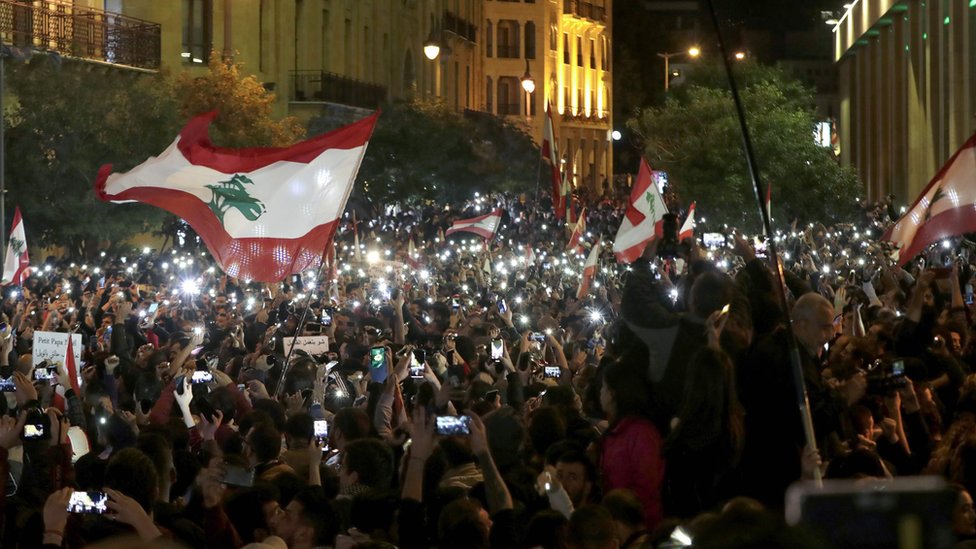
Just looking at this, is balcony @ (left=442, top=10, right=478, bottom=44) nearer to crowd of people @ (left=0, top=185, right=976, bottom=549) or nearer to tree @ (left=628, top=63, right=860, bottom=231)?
tree @ (left=628, top=63, right=860, bottom=231)

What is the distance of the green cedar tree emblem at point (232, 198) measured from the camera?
12992mm

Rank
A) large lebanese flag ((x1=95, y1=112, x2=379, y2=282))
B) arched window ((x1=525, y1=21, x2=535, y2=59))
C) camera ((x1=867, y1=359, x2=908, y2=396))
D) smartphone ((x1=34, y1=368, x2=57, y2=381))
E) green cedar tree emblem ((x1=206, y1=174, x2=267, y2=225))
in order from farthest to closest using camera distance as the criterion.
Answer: arched window ((x1=525, y1=21, x2=535, y2=59)) → green cedar tree emblem ((x1=206, y1=174, x2=267, y2=225)) → large lebanese flag ((x1=95, y1=112, x2=379, y2=282)) → smartphone ((x1=34, y1=368, x2=57, y2=381)) → camera ((x1=867, y1=359, x2=908, y2=396))

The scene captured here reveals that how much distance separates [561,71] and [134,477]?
99266mm

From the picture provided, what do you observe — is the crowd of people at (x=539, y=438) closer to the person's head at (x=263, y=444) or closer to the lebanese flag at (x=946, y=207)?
the person's head at (x=263, y=444)

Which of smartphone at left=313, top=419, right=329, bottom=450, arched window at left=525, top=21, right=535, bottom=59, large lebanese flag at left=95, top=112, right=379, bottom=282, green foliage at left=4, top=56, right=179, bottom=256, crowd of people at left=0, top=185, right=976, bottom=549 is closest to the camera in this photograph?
crowd of people at left=0, top=185, right=976, bottom=549

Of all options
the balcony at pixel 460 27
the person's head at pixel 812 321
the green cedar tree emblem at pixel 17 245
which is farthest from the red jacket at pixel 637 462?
the balcony at pixel 460 27

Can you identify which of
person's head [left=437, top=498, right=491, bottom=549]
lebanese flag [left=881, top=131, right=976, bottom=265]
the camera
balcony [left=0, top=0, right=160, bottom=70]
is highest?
balcony [left=0, top=0, right=160, bottom=70]

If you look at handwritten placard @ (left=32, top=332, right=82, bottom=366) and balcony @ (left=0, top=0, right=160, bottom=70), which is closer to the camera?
handwritten placard @ (left=32, top=332, right=82, bottom=366)

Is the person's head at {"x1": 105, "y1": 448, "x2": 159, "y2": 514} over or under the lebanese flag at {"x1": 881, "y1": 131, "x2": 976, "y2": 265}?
under

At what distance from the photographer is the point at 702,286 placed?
22.5ft

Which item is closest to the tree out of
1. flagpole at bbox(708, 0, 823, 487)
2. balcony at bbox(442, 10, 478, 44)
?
balcony at bbox(442, 10, 478, 44)

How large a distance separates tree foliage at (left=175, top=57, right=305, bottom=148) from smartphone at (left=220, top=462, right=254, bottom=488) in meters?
33.3

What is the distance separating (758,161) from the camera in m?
47.8

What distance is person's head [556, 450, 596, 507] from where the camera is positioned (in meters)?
6.54
